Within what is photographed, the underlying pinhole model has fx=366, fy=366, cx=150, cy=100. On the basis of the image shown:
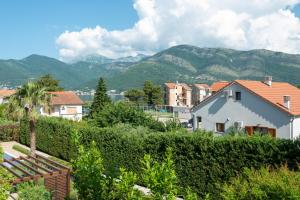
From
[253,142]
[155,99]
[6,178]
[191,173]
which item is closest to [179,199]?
[191,173]

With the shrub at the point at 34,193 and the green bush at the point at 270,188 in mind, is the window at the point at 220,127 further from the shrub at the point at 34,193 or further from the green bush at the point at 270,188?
the green bush at the point at 270,188

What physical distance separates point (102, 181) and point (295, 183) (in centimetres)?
506

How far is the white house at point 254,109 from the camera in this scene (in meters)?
30.5

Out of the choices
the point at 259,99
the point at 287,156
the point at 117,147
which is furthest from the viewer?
the point at 259,99

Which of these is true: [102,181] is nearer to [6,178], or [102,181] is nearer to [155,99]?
[6,178]

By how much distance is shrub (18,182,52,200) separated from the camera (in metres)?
15.3

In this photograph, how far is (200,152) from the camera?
16.8 metres

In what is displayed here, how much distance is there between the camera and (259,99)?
32500 millimetres

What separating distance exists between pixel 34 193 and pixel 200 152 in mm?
7480

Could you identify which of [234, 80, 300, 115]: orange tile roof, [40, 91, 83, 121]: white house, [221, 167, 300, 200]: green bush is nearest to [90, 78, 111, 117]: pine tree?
[40, 91, 83, 121]: white house

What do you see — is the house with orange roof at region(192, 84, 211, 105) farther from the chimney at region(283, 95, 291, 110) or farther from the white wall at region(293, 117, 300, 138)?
the white wall at region(293, 117, 300, 138)

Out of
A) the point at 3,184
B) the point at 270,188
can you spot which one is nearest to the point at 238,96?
the point at 270,188

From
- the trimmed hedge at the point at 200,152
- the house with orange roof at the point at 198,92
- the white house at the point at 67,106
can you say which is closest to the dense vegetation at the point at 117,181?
the trimmed hedge at the point at 200,152

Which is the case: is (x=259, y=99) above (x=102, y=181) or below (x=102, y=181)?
above
